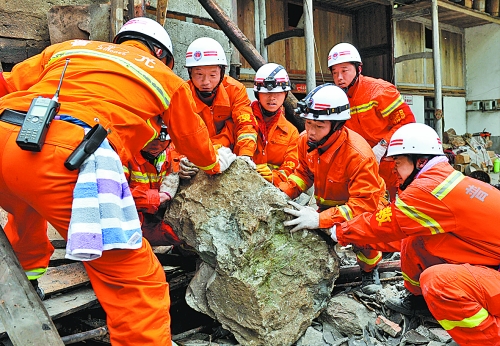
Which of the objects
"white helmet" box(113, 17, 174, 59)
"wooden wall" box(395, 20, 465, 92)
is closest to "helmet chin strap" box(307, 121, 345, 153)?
"white helmet" box(113, 17, 174, 59)

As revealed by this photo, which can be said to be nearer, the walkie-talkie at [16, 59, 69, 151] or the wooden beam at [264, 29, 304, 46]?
the walkie-talkie at [16, 59, 69, 151]

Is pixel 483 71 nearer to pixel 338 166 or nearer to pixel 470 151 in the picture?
pixel 470 151

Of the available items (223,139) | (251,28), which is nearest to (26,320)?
(223,139)

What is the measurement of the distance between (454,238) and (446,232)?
69 millimetres

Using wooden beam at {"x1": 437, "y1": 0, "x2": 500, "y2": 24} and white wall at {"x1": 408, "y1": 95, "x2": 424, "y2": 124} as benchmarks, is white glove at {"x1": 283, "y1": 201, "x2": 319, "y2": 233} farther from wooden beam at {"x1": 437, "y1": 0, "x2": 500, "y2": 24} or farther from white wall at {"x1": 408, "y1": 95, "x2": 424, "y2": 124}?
white wall at {"x1": 408, "y1": 95, "x2": 424, "y2": 124}

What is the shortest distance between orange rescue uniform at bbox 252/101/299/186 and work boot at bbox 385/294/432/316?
1755mm

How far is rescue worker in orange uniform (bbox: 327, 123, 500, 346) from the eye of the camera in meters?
2.72

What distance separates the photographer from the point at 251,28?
26.1 feet

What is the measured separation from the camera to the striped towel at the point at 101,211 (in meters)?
1.96

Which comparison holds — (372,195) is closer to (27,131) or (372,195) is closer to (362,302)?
(362,302)

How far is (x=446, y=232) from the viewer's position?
296 cm

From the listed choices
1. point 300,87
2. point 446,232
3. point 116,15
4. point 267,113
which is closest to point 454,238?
point 446,232

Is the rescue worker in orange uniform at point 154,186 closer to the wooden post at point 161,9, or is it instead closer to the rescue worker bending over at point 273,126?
the rescue worker bending over at point 273,126

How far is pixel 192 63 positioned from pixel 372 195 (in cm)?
221
